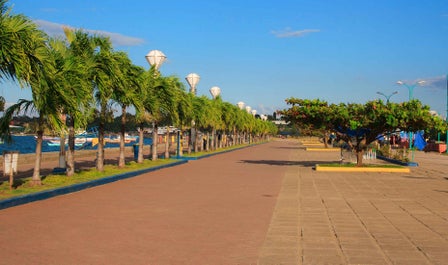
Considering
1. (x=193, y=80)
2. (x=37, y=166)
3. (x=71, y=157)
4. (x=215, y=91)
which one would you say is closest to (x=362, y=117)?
(x=71, y=157)

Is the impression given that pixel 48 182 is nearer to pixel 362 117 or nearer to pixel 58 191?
pixel 58 191

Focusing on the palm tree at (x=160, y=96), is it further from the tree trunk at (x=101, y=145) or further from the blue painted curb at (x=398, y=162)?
the blue painted curb at (x=398, y=162)

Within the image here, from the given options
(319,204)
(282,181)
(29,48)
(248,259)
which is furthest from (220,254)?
(282,181)

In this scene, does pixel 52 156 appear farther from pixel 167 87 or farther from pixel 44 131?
pixel 44 131

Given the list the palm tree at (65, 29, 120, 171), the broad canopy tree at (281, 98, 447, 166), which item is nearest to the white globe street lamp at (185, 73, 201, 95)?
the broad canopy tree at (281, 98, 447, 166)

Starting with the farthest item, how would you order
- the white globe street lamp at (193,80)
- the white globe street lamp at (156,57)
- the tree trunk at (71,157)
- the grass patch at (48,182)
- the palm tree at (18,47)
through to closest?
the white globe street lamp at (193,80), the white globe street lamp at (156,57), the tree trunk at (71,157), the grass patch at (48,182), the palm tree at (18,47)

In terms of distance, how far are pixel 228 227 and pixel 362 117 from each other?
55.8ft

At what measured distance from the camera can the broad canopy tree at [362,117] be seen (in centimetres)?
2458

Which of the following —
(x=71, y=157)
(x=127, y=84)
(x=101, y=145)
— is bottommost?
(x=71, y=157)

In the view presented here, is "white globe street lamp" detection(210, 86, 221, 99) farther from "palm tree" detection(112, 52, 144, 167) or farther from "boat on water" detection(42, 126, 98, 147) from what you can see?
"palm tree" detection(112, 52, 144, 167)

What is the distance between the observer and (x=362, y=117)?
25.4m

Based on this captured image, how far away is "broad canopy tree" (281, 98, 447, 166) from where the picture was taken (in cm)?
2458

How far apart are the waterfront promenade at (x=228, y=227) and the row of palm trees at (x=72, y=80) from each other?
2.42m

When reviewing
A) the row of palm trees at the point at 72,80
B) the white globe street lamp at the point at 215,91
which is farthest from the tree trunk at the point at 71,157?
the white globe street lamp at the point at 215,91
